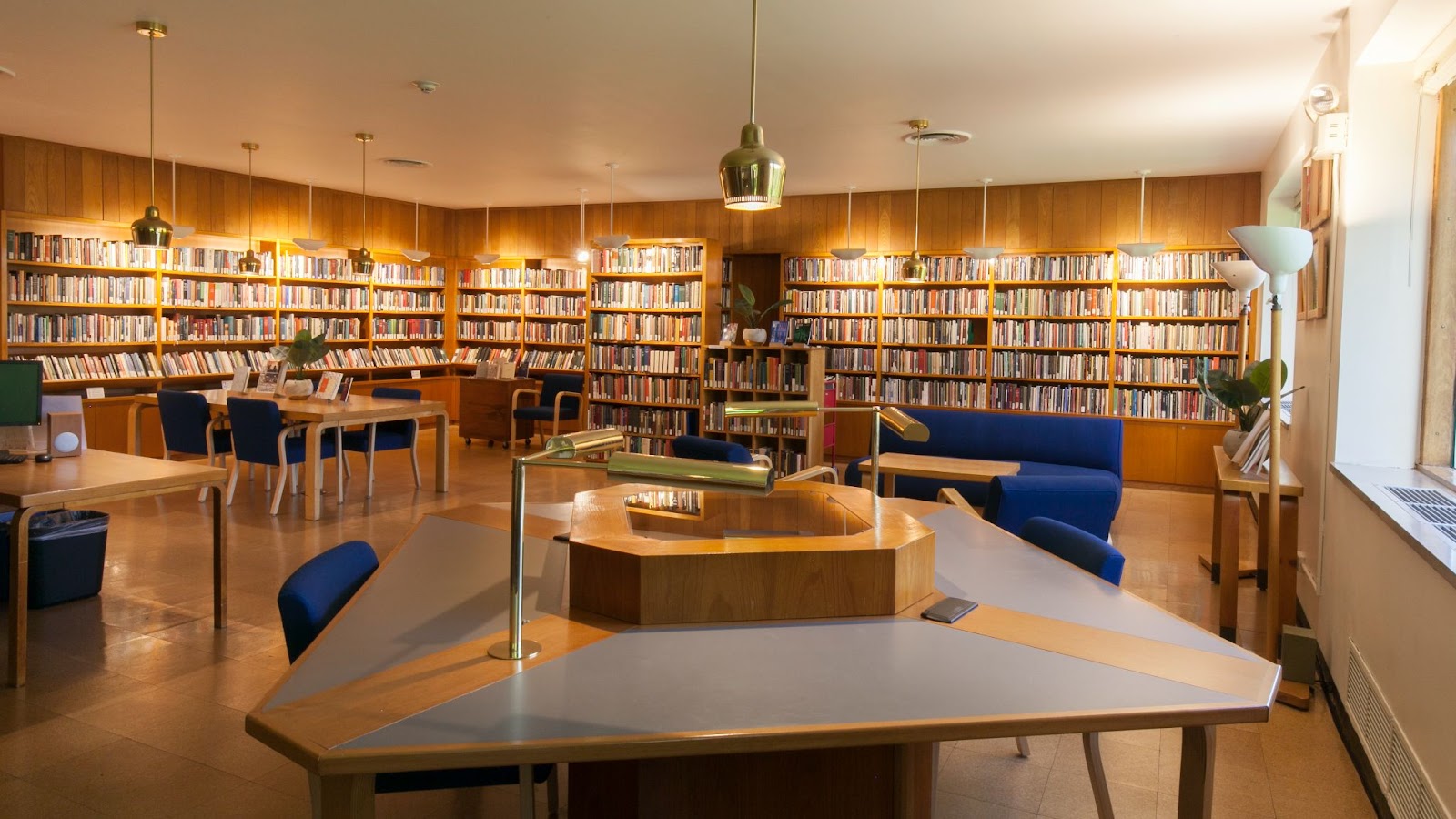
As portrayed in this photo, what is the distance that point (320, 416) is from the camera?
264 inches

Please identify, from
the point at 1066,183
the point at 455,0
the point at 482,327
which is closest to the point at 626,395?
the point at 482,327

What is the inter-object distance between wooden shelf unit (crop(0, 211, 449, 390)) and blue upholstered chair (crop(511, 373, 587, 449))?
2.07m

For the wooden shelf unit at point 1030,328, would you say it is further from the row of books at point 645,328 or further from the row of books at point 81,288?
the row of books at point 81,288

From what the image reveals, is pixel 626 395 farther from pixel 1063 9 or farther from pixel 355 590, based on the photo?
pixel 355 590

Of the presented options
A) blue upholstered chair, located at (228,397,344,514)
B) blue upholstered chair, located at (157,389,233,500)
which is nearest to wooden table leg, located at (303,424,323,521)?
blue upholstered chair, located at (228,397,344,514)

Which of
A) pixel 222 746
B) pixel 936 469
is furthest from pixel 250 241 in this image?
pixel 222 746

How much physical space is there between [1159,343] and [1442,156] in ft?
17.7

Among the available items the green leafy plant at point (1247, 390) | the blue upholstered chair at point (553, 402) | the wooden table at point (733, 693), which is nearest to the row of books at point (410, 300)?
the blue upholstered chair at point (553, 402)

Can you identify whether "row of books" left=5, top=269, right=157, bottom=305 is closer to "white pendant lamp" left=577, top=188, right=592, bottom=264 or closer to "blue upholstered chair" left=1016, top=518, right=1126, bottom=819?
"white pendant lamp" left=577, top=188, right=592, bottom=264

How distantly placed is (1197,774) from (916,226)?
8312 millimetres

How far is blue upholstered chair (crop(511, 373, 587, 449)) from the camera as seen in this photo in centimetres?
1029

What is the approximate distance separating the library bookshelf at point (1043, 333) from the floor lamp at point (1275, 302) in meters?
5.01

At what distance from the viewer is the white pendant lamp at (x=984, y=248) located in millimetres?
8438

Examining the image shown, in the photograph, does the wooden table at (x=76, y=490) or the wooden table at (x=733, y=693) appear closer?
the wooden table at (x=733, y=693)
